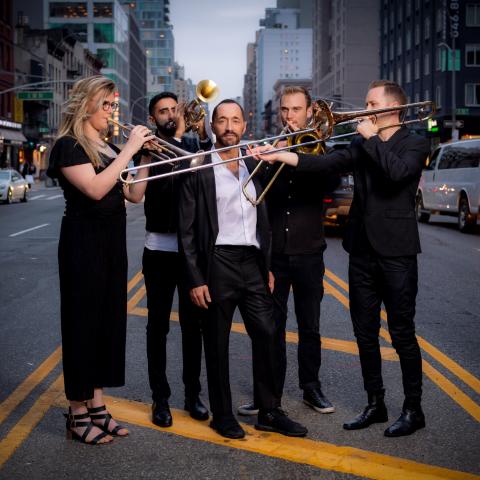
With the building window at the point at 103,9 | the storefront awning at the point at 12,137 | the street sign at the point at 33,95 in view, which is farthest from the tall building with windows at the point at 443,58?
the building window at the point at 103,9

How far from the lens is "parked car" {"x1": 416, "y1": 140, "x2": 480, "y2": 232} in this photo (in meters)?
20.3

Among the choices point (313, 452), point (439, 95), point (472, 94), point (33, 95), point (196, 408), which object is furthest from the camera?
point (439, 95)

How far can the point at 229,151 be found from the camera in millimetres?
4844

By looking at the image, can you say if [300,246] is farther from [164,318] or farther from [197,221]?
[164,318]

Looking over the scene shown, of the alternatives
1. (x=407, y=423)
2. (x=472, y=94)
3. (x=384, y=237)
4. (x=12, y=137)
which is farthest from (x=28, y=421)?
(x=12, y=137)

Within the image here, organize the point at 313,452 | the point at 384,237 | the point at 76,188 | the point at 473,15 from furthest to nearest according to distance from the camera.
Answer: the point at 473,15 → the point at 384,237 → the point at 76,188 → the point at 313,452

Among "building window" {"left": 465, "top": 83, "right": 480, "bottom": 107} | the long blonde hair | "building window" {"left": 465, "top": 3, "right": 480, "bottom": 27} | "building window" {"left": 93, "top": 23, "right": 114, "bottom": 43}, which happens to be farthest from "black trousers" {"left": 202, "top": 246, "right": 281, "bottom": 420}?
"building window" {"left": 93, "top": 23, "right": 114, "bottom": 43}

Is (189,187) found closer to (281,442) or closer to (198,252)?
(198,252)

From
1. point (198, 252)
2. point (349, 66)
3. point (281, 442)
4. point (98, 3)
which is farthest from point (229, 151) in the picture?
point (98, 3)

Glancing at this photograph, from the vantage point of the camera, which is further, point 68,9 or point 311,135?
point 68,9

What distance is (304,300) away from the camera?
5.39 meters

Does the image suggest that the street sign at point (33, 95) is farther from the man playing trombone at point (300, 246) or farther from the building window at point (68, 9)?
the building window at point (68, 9)

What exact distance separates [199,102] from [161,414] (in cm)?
253

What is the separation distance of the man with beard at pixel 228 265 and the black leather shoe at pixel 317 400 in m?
0.47
